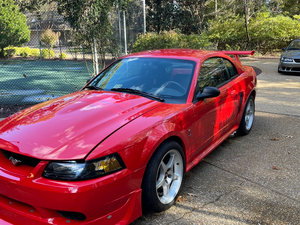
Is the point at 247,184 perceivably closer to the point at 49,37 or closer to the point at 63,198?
the point at 63,198

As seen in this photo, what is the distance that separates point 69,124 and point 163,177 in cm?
105

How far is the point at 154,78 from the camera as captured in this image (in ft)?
11.2

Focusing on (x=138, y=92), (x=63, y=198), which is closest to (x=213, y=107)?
(x=138, y=92)

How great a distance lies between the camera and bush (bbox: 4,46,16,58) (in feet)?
71.8

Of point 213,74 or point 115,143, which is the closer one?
point 115,143

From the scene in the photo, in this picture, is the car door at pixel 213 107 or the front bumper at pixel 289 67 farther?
the front bumper at pixel 289 67

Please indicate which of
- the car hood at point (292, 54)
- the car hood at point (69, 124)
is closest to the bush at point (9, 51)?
the car hood at point (292, 54)

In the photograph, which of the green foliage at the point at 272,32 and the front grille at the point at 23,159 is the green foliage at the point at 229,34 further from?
the front grille at the point at 23,159

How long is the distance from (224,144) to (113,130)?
109 inches

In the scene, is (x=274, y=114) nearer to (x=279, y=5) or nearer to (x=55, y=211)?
(x=55, y=211)

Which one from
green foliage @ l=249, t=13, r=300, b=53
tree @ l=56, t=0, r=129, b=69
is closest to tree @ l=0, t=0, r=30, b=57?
tree @ l=56, t=0, r=129, b=69

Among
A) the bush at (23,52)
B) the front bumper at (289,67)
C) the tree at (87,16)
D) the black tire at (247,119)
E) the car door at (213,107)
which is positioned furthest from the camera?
the bush at (23,52)

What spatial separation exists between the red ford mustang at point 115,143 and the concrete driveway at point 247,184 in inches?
11.5

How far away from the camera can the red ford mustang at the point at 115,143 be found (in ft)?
6.65
